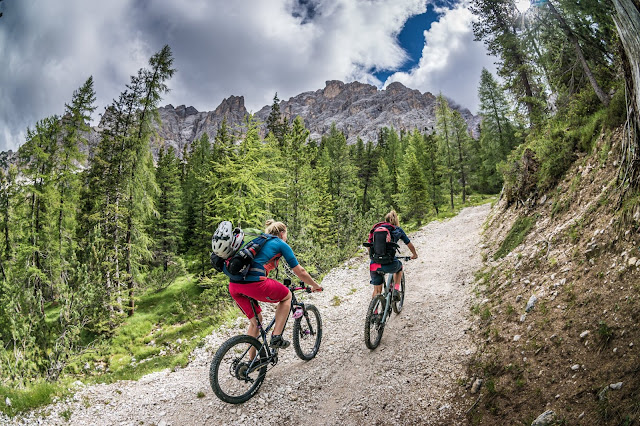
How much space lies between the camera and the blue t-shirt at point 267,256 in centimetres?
494

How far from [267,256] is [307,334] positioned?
2.43 metres

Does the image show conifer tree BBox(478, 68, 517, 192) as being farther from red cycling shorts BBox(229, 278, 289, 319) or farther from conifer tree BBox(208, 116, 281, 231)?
red cycling shorts BBox(229, 278, 289, 319)

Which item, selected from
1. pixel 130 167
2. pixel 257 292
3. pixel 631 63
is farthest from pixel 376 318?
pixel 130 167

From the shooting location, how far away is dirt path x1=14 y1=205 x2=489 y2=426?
4.80 meters

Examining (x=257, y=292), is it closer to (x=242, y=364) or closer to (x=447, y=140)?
(x=242, y=364)

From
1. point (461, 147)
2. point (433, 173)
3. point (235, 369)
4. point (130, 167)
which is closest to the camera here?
point (235, 369)

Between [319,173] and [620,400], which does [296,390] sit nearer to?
[620,400]

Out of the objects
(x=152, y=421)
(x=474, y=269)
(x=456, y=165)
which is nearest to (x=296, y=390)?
(x=152, y=421)

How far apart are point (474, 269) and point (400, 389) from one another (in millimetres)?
6499

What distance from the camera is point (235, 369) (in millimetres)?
4973

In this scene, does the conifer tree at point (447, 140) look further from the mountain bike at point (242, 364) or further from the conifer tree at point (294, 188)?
the mountain bike at point (242, 364)

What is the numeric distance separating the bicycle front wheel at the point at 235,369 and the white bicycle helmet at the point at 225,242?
4.18 feet

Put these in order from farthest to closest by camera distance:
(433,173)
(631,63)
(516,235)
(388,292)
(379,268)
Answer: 1. (433,173)
2. (516,235)
3. (379,268)
4. (388,292)
5. (631,63)

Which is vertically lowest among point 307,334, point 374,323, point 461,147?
point 374,323
